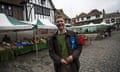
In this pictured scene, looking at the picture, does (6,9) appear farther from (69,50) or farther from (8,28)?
(69,50)

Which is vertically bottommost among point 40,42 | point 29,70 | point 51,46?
point 29,70

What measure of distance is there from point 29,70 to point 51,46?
456 cm

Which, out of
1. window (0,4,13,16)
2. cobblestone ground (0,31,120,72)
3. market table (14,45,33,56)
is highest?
window (0,4,13,16)

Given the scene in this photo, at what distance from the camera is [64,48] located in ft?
8.85

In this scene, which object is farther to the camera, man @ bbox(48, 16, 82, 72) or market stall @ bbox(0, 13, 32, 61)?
market stall @ bbox(0, 13, 32, 61)

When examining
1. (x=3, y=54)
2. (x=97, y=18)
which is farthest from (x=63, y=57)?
(x=97, y=18)

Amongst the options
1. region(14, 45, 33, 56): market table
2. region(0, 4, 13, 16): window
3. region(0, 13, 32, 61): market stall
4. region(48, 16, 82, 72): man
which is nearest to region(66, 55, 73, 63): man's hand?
region(48, 16, 82, 72): man

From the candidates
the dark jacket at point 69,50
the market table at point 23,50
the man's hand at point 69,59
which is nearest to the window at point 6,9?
the market table at point 23,50

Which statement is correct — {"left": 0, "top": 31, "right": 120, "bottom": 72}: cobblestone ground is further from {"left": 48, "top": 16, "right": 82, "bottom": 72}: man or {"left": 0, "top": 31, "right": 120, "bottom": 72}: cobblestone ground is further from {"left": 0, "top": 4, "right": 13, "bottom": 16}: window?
{"left": 0, "top": 4, "right": 13, "bottom": 16}: window

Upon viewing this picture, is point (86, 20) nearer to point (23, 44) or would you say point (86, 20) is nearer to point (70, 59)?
point (23, 44)

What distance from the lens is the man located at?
267cm

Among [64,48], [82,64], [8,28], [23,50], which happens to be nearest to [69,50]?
[64,48]

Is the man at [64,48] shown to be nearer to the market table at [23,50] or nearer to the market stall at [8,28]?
the market stall at [8,28]

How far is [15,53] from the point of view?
1013 cm
